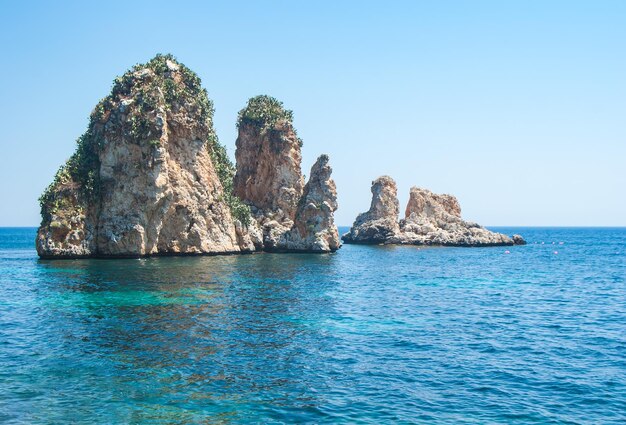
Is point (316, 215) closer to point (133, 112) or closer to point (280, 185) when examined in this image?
point (280, 185)

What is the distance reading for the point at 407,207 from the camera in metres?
125

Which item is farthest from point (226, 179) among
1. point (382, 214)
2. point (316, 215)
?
point (382, 214)

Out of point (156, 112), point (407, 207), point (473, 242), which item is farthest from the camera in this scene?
point (407, 207)

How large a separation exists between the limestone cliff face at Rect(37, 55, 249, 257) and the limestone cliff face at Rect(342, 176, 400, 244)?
172 feet

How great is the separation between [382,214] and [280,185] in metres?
33.7

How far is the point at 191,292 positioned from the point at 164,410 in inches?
955

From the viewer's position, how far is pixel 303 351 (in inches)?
985

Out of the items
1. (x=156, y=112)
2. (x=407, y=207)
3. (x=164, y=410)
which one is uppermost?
(x=156, y=112)

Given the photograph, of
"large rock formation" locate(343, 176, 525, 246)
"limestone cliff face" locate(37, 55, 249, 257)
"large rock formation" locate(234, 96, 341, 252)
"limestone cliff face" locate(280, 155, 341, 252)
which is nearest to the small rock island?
"limestone cliff face" locate(37, 55, 249, 257)

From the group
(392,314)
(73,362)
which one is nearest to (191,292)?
(392,314)

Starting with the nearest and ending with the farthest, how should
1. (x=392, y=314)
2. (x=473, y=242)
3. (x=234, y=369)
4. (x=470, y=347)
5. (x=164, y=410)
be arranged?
(x=164, y=410) → (x=234, y=369) → (x=470, y=347) → (x=392, y=314) → (x=473, y=242)

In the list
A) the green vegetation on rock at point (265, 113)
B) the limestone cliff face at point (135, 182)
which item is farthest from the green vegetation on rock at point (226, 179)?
the green vegetation on rock at point (265, 113)

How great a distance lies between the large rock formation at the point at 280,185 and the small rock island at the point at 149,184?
5.33 ft

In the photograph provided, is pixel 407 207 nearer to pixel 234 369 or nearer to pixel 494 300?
pixel 494 300
